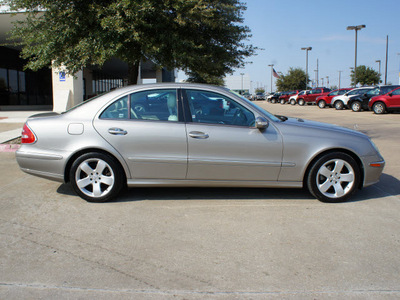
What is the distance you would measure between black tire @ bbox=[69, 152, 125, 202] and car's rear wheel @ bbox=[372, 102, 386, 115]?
21190 millimetres

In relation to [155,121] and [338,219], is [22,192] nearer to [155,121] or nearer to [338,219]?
[155,121]

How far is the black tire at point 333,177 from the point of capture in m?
4.96

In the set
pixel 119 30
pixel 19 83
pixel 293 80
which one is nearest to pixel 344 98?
pixel 119 30

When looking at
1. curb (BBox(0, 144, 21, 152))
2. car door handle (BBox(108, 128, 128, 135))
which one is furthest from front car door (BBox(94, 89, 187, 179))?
curb (BBox(0, 144, 21, 152))

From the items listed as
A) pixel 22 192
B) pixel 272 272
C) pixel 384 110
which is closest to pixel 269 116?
pixel 272 272

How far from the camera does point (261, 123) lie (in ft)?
15.9

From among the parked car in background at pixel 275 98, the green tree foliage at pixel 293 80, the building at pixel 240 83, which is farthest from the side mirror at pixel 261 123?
the building at pixel 240 83

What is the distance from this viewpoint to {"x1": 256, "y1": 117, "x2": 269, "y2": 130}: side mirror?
4844 millimetres

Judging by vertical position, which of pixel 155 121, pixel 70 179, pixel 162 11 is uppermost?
pixel 162 11

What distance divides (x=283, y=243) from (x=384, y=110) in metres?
21.4

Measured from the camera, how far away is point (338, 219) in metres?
4.44

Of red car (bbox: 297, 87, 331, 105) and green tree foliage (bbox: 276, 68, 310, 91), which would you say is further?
green tree foliage (bbox: 276, 68, 310, 91)

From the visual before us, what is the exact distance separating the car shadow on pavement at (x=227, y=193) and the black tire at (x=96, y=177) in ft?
0.86

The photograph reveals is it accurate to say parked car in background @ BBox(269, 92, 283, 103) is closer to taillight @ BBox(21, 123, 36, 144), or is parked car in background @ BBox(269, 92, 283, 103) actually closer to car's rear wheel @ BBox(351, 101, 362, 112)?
car's rear wheel @ BBox(351, 101, 362, 112)
